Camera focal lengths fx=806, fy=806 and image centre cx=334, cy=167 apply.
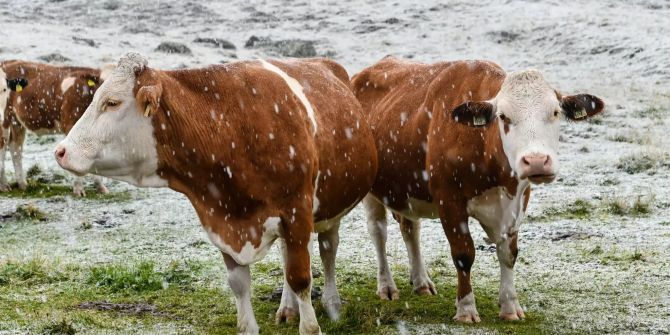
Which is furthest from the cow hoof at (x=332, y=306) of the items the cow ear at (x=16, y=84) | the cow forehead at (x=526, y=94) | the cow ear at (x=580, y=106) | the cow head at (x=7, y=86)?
the cow ear at (x=16, y=84)

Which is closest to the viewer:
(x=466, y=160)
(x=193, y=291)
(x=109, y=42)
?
(x=466, y=160)

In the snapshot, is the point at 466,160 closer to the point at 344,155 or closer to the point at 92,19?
the point at 344,155

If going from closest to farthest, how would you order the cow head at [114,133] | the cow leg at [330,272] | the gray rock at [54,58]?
the cow head at [114,133] → the cow leg at [330,272] → the gray rock at [54,58]

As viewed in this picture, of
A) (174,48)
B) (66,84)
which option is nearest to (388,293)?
(66,84)

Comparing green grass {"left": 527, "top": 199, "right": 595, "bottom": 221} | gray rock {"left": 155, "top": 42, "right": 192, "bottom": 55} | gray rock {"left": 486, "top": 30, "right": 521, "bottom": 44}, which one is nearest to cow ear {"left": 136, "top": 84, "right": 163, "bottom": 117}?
green grass {"left": 527, "top": 199, "right": 595, "bottom": 221}

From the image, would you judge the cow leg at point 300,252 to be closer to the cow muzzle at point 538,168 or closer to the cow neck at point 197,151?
the cow neck at point 197,151

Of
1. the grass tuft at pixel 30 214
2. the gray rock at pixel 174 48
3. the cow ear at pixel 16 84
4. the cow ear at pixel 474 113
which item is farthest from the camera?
the gray rock at pixel 174 48

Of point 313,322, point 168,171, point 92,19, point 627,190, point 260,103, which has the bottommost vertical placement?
point 92,19

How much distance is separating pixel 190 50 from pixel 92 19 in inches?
495

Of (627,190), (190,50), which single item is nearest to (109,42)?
(190,50)

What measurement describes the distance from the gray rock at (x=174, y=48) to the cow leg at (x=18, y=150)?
13072 millimetres

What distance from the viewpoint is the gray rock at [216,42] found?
29.6 m

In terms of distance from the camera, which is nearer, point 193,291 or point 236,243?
point 236,243

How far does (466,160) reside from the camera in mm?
6078
